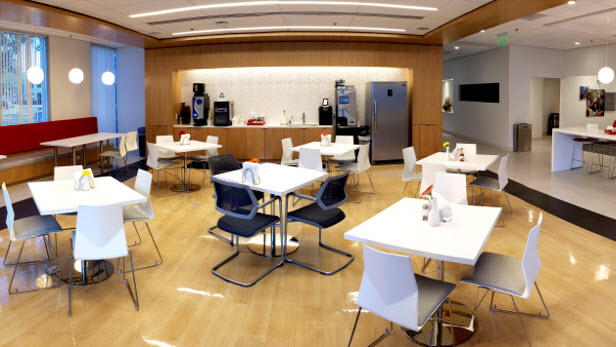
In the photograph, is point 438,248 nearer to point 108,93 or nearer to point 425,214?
point 425,214

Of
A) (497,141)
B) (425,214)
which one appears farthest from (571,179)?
(425,214)

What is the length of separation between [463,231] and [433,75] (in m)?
8.27

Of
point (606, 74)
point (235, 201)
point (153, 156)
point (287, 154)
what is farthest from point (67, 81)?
point (606, 74)

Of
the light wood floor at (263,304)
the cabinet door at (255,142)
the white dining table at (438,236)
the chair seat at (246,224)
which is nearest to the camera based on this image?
the white dining table at (438,236)

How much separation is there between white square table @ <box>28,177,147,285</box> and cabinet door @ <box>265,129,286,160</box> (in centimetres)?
601

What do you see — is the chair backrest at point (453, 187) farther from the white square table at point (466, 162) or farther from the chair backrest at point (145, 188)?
the chair backrest at point (145, 188)

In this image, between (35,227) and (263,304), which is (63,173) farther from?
(263,304)

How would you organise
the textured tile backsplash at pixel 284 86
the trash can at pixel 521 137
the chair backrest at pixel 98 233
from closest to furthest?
the chair backrest at pixel 98 233 < the textured tile backsplash at pixel 284 86 < the trash can at pixel 521 137

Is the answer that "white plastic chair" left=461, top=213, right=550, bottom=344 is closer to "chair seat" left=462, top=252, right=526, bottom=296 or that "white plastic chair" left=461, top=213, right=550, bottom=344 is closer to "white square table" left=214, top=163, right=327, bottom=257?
"chair seat" left=462, top=252, right=526, bottom=296

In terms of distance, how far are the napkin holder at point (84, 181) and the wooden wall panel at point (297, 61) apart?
6362mm

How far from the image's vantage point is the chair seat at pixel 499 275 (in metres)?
2.93

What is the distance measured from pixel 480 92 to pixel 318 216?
11559mm

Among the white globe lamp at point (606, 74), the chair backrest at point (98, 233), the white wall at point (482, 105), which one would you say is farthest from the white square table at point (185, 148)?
the white wall at point (482, 105)

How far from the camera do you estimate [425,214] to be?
3396mm
